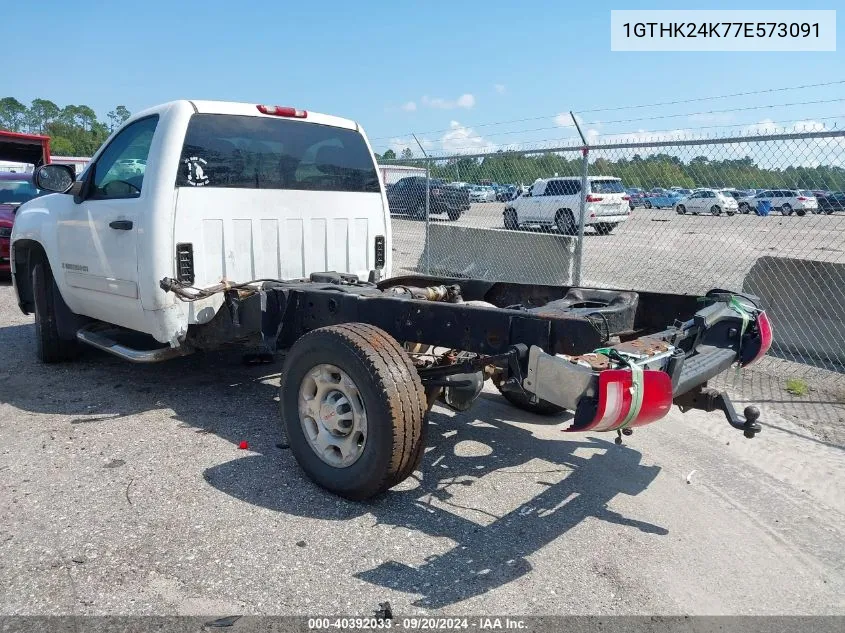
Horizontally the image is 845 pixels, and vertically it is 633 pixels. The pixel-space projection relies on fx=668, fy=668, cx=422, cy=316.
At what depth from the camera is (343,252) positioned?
5477mm

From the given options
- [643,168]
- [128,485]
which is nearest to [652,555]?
[128,485]

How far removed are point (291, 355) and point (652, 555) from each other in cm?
213

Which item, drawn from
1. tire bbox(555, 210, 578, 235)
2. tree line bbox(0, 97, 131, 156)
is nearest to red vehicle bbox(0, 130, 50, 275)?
tire bbox(555, 210, 578, 235)

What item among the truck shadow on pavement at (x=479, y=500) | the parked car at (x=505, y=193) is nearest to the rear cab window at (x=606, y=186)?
the parked car at (x=505, y=193)

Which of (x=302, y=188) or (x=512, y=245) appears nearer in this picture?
(x=302, y=188)

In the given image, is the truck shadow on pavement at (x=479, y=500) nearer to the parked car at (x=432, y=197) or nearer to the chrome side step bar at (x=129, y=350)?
the chrome side step bar at (x=129, y=350)

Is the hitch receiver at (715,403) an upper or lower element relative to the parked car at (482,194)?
lower

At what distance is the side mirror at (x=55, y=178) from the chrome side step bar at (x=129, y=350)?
1.19m

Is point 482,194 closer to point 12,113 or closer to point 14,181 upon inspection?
point 14,181

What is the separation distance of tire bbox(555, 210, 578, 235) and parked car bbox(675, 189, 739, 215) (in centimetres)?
350

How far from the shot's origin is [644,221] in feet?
28.9

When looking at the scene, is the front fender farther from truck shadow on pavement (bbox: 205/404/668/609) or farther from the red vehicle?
truck shadow on pavement (bbox: 205/404/668/609)

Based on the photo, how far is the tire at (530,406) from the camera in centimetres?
498

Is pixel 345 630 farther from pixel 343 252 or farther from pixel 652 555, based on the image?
pixel 343 252
